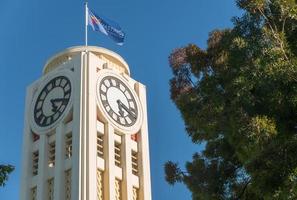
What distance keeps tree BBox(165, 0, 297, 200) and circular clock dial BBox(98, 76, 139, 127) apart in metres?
Answer: 26.9

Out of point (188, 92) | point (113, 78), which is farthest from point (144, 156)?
point (188, 92)

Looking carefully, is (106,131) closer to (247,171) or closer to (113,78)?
(113,78)

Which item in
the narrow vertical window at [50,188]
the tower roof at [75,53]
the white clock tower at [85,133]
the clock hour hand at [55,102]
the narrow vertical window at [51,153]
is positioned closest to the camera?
the white clock tower at [85,133]

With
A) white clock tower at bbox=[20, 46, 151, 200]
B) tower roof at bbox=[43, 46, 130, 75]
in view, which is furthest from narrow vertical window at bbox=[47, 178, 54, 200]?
tower roof at bbox=[43, 46, 130, 75]

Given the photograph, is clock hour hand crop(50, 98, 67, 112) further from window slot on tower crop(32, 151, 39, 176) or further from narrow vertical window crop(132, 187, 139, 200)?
narrow vertical window crop(132, 187, 139, 200)

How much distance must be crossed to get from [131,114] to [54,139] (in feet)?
16.9

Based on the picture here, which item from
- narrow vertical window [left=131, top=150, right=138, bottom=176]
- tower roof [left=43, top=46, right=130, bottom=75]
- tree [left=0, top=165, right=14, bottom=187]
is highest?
tower roof [left=43, top=46, right=130, bottom=75]

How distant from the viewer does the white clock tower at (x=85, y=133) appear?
41.8 meters

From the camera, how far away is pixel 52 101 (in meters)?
45.4

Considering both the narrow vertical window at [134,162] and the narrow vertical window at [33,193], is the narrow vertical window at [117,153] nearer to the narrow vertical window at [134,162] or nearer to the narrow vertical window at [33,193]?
the narrow vertical window at [134,162]

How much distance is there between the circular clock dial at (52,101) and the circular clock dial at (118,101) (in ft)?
7.29

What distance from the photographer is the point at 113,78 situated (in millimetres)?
46250

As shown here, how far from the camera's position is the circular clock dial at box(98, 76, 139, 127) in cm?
4491

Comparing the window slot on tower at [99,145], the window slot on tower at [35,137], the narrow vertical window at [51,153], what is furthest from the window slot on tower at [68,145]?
the window slot on tower at [35,137]
